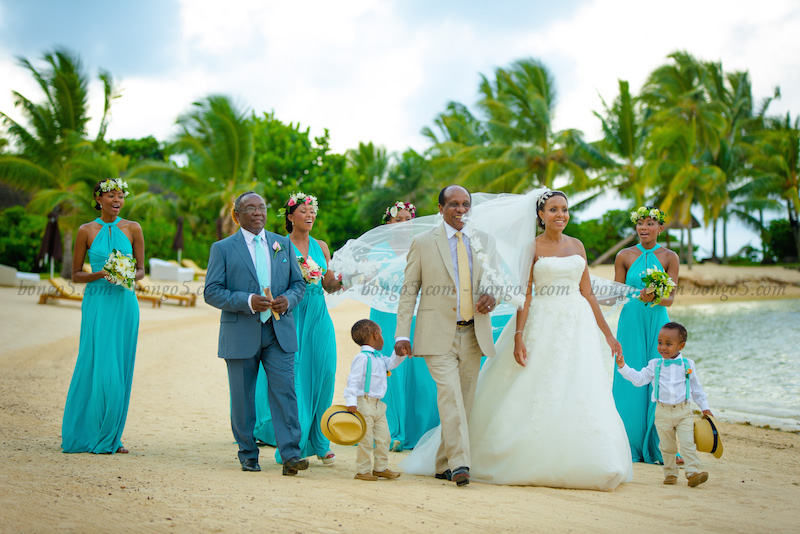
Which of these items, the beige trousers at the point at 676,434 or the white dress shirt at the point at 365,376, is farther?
the beige trousers at the point at 676,434

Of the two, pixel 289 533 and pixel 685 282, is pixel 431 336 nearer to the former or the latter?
pixel 289 533

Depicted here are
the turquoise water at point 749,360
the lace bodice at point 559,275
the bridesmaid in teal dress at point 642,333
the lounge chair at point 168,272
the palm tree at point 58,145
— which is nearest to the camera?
the lace bodice at point 559,275

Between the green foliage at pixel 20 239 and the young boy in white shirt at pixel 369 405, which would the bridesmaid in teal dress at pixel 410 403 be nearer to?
the young boy in white shirt at pixel 369 405

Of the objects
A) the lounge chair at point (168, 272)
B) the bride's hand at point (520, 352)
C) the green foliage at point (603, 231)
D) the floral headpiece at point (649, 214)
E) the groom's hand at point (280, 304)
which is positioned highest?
the green foliage at point (603, 231)

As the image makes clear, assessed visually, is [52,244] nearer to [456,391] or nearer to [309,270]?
[309,270]

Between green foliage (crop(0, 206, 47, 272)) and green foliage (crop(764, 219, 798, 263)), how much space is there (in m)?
44.8

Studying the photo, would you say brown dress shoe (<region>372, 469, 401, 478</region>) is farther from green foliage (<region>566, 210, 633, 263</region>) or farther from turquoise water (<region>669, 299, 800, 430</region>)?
green foliage (<region>566, 210, 633, 263</region>)

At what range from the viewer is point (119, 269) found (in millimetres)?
6254

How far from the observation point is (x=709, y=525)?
4.20m

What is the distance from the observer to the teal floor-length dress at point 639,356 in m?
6.78

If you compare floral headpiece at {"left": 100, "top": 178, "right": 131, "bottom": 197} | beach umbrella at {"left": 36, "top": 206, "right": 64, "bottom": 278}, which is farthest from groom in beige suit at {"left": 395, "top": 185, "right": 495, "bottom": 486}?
beach umbrella at {"left": 36, "top": 206, "right": 64, "bottom": 278}

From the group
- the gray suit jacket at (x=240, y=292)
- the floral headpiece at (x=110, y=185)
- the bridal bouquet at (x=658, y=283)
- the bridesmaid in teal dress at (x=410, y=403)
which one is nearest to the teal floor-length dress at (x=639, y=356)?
the bridal bouquet at (x=658, y=283)

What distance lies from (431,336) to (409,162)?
36.1m

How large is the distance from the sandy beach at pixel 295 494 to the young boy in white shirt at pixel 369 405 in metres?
0.19
